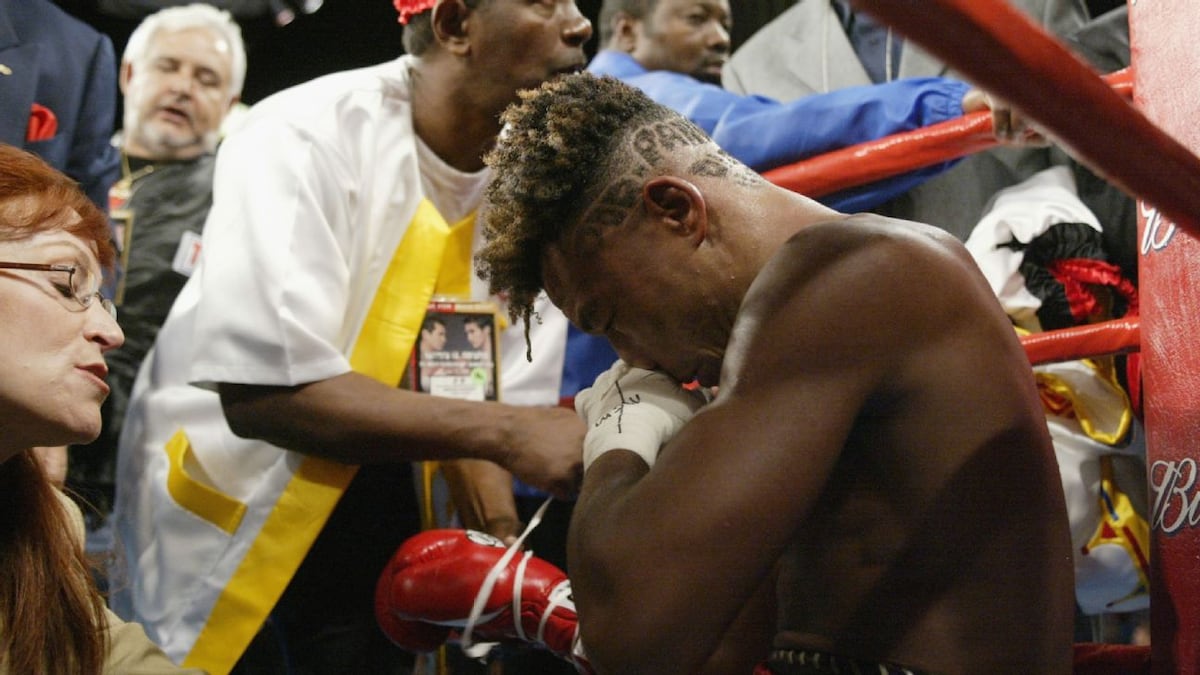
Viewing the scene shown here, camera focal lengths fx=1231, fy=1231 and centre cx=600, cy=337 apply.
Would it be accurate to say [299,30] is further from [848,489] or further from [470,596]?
[848,489]

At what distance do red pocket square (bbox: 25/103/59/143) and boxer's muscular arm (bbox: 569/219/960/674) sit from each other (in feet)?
4.70

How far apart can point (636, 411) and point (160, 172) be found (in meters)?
2.40

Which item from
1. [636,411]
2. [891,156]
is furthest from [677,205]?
[891,156]

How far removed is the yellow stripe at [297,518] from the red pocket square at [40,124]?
670 mm

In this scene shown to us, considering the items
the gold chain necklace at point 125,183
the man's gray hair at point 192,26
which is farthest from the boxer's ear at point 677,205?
the man's gray hair at point 192,26

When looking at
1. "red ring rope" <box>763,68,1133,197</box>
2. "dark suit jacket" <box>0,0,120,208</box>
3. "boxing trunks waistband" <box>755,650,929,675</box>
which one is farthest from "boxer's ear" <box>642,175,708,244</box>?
"dark suit jacket" <box>0,0,120,208</box>

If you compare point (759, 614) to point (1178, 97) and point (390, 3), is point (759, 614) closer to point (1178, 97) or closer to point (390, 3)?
point (1178, 97)

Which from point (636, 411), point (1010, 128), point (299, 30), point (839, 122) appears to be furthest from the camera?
point (299, 30)

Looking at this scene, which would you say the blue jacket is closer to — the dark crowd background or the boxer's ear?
the boxer's ear

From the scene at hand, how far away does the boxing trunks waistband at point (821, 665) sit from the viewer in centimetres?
95

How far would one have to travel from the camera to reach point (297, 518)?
68.0 inches

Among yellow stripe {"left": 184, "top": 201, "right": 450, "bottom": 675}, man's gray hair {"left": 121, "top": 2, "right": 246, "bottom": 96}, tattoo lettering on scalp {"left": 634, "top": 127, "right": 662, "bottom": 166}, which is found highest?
man's gray hair {"left": 121, "top": 2, "right": 246, "bottom": 96}

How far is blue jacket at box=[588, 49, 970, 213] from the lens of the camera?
1850mm

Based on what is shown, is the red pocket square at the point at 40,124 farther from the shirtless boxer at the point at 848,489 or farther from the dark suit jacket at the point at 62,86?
the shirtless boxer at the point at 848,489
